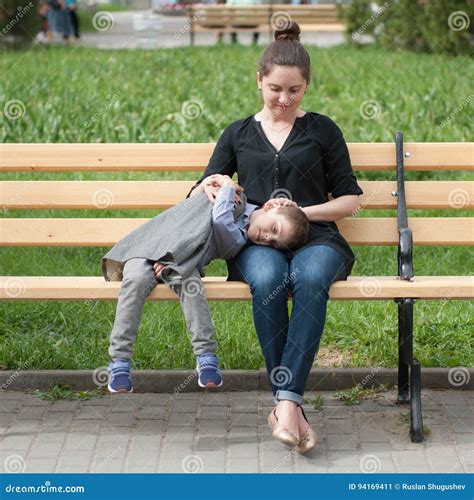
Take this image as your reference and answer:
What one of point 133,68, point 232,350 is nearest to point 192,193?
point 232,350

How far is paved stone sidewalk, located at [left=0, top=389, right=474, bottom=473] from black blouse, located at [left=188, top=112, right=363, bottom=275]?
2.05 ft

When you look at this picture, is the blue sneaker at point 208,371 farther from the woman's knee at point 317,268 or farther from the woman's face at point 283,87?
the woman's face at point 283,87

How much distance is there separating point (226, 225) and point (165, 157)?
2.35 ft

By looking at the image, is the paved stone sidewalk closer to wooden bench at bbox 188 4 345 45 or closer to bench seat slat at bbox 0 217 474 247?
bench seat slat at bbox 0 217 474 247

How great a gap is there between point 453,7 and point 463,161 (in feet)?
36.4

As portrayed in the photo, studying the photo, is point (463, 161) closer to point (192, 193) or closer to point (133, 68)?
point (192, 193)

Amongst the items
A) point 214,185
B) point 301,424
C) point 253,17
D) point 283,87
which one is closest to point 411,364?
point 301,424

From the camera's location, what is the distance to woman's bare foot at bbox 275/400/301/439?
14.0 feet

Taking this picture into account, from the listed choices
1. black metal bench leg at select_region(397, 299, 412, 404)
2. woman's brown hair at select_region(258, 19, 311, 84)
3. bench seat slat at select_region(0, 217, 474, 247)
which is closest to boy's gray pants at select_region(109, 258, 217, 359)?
bench seat slat at select_region(0, 217, 474, 247)

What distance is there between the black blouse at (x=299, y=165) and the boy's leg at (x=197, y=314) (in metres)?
0.52

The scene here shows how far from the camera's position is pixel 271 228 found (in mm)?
4520

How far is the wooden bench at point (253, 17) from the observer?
64.3ft

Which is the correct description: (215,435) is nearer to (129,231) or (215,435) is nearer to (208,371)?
(208,371)

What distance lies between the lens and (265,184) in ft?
15.6
